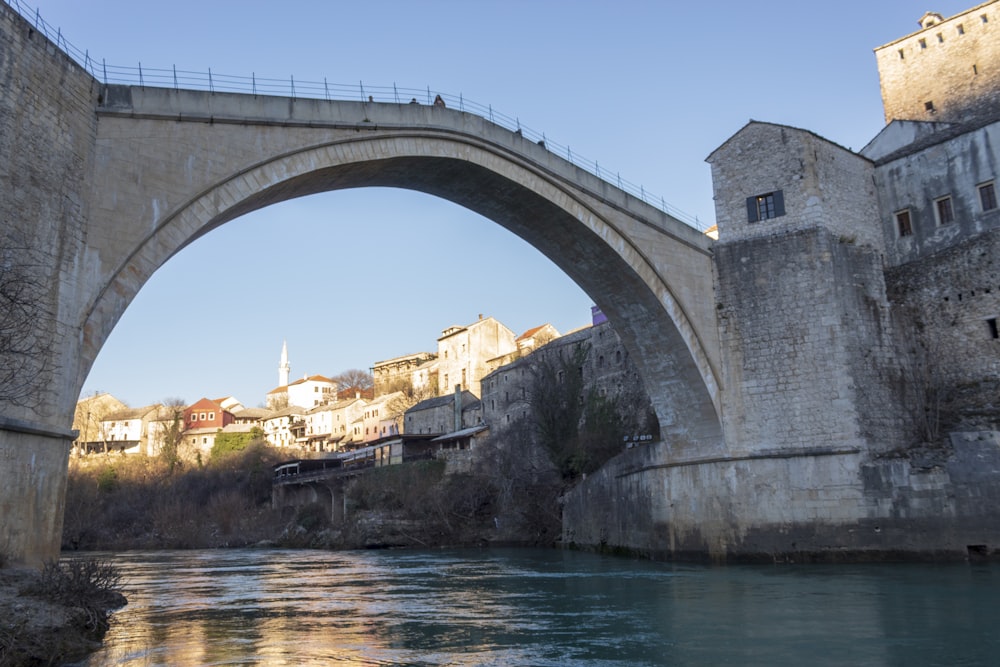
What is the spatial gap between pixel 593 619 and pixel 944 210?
13.8m

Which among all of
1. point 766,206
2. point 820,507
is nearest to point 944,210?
point 766,206

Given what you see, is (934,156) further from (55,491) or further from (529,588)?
(55,491)

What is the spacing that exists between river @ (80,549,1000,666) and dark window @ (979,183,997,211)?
8074 mm

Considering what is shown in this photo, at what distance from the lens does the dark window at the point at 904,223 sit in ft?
63.2

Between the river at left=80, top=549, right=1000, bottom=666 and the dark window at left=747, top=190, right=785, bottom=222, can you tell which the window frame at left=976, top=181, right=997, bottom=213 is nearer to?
the dark window at left=747, top=190, right=785, bottom=222

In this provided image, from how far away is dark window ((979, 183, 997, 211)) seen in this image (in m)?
18.1

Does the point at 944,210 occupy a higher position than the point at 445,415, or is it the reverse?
the point at 445,415

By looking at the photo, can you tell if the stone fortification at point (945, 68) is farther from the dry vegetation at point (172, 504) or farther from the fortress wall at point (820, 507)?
the dry vegetation at point (172, 504)

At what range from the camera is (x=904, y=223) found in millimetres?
19375

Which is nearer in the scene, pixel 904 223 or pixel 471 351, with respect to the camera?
pixel 904 223

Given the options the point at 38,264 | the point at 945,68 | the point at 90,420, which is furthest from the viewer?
the point at 90,420

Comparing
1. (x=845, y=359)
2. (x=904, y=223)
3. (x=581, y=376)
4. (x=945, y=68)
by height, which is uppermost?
(x=945, y=68)

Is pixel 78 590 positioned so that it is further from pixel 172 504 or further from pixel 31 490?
pixel 172 504

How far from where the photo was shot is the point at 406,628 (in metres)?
10.2
